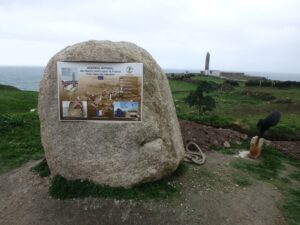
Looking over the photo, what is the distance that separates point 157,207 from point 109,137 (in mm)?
1945

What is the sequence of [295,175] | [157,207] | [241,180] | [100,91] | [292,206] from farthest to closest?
[295,175], [241,180], [292,206], [100,91], [157,207]

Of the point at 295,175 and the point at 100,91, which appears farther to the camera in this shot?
the point at 295,175

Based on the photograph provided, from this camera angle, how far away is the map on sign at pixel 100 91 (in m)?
8.06

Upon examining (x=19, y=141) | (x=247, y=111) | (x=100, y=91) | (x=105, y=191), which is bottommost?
(x=247, y=111)

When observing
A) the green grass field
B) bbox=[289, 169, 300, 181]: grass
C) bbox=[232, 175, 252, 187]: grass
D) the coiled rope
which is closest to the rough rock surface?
the coiled rope

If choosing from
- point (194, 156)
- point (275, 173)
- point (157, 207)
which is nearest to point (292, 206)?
point (275, 173)

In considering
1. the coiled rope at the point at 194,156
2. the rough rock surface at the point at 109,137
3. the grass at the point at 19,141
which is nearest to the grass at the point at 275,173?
the coiled rope at the point at 194,156

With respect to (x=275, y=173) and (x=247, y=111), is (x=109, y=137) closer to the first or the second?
(x=275, y=173)

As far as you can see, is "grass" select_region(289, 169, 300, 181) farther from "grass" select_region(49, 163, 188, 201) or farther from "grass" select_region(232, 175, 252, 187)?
"grass" select_region(49, 163, 188, 201)

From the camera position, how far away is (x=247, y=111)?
23984 mm

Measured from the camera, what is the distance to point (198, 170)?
969 cm

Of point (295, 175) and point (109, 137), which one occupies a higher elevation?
point (109, 137)

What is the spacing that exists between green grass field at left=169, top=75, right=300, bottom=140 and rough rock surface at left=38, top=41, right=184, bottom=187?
7.97 metres

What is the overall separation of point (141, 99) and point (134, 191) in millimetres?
2185
